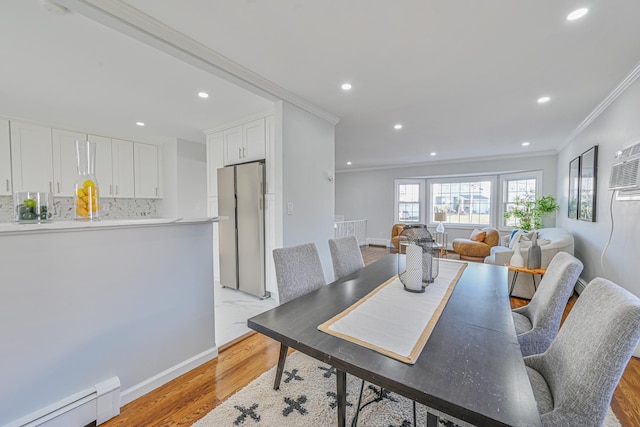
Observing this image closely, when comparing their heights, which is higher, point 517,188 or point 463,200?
point 517,188

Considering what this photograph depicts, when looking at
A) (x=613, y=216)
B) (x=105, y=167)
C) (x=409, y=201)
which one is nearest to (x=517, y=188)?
(x=409, y=201)

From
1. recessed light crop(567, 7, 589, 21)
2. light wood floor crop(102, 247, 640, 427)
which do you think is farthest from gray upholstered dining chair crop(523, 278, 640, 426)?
recessed light crop(567, 7, 589, 21)

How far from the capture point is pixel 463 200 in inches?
275

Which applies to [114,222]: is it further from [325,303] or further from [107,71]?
[107,71]

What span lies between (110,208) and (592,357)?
5988 millimetres

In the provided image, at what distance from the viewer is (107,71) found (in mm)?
2334

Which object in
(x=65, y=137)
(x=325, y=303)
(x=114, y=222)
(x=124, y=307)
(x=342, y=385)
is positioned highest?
(x=65, y=137)

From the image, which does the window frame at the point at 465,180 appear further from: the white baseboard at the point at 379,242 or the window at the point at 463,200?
the white baseboard at the point at 379,242

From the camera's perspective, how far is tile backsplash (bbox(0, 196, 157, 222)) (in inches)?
146

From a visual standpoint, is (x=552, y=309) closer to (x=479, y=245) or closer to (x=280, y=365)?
(x=280, y=365)

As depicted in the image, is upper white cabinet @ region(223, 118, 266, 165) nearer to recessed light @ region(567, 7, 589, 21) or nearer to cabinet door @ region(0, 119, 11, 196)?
cabinet door @ region(0, 119, 11, 196)

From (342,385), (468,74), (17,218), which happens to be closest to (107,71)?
(17,218)

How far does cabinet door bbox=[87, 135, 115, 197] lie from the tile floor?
2563 mm

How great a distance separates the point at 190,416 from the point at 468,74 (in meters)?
3.35
